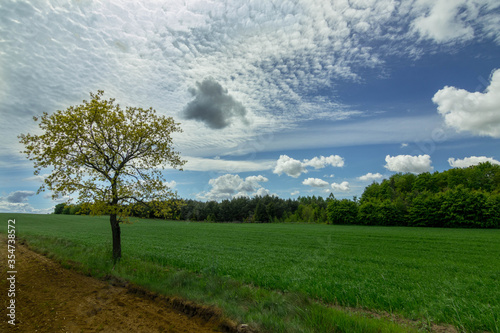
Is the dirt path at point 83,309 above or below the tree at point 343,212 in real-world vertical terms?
above

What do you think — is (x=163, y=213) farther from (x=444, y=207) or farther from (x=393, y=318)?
(x=444, y=207)

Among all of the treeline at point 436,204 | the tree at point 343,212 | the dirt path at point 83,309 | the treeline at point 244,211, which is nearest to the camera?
the dirt path at point 83,309

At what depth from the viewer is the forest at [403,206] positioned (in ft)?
190

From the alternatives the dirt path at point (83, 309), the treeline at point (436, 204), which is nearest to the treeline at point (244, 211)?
the treeline at point (436, 204)

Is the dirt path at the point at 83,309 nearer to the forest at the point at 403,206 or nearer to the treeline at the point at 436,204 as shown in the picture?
the forest at the point at 403,206

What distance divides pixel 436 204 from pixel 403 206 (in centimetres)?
894

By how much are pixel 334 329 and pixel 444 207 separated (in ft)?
246

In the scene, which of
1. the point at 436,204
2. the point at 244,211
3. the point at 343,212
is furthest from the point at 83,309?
the point at 244,211

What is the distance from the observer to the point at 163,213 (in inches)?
508

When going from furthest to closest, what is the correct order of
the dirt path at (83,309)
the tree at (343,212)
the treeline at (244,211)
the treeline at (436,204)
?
the treeline at (244,211) < the tree at (343,212) < the treeline at (436,204) < the dirt path at (83,309)

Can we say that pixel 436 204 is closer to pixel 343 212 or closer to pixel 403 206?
pixel 403 206

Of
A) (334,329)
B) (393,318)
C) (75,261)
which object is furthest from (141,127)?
(393,318)

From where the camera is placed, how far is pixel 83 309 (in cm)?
694

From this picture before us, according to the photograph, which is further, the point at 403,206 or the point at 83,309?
the point at 403,206
